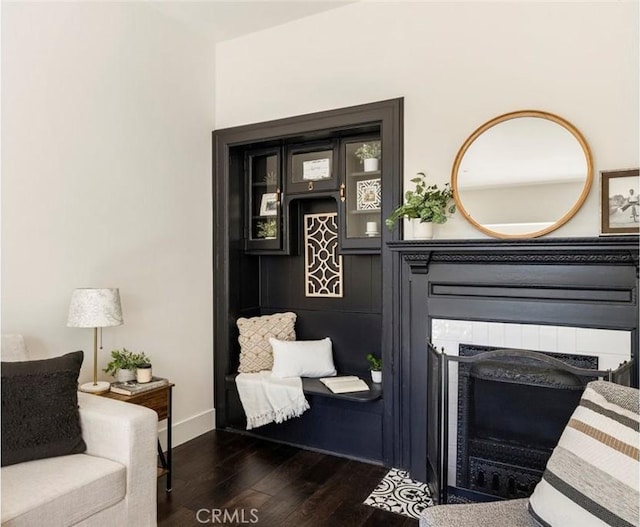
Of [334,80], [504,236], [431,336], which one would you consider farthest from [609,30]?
[431,336]

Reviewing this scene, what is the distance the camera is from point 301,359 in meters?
3.21

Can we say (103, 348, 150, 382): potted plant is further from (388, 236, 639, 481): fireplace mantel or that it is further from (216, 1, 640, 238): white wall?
(216, 1, 640, 238): white wall

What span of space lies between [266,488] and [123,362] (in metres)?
1.08

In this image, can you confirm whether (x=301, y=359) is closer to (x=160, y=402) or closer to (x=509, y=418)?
(x=160, y=402)

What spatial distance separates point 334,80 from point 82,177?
1.70m

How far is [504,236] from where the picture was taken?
2.45 meters

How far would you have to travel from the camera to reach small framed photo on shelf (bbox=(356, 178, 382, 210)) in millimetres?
3115

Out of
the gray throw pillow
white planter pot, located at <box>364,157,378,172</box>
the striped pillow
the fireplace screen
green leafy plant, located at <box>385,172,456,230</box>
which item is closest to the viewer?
the striped pillow

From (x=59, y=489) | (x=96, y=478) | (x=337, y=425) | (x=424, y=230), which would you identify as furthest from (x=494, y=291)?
(x=59, y=489)

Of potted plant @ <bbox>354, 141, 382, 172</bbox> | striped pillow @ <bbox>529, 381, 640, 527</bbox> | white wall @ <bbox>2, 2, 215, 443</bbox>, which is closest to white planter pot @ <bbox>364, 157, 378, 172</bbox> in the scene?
potted plant @ <bbox>354, 141, 382, 172</bbox>

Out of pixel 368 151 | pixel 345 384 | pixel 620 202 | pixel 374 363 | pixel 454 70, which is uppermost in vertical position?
pixel 454 70

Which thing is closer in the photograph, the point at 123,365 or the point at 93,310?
the point at 93,310

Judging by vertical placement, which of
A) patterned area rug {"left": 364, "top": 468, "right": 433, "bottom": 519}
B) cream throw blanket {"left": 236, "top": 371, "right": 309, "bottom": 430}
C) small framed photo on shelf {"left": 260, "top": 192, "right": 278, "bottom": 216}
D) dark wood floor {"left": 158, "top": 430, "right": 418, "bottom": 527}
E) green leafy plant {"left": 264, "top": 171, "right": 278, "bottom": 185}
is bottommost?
patterned area rug {"left": 364, "top": 468, "right": 433, "bottom": 519}

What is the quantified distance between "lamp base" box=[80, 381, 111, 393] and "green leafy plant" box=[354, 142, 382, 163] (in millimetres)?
2129
